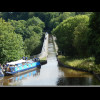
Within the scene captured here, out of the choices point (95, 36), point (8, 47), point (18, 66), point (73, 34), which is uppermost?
point (95, 36)

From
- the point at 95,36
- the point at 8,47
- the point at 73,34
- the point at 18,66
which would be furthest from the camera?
the point at 73,34

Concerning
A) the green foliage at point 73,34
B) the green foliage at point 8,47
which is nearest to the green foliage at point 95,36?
the green foliage at point 73,34

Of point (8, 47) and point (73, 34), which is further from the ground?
point (73, 34)

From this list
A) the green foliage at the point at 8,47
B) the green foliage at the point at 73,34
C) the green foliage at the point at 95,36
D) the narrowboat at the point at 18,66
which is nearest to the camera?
the green foliage at the point at 95,36

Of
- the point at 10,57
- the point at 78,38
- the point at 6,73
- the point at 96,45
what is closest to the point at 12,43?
the point at 10,57

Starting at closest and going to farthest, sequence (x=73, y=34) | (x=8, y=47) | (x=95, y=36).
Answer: (x=95, y=36), (x=8, y=47), (x=73, y=34)

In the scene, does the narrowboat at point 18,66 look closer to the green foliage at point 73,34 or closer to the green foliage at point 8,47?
the green foliage at point 8,47

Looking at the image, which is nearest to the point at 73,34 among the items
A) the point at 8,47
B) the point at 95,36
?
the point at 8,47

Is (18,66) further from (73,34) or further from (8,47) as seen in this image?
(73,34)

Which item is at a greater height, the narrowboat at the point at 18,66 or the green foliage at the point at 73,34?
the green foliage at the point at 73,34

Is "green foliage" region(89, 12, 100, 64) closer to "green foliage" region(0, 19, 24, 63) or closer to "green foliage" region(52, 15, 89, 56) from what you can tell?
"green foliage" region(52, 15, 89, 56)

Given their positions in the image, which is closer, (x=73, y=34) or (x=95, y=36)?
(x=95, y=36)
